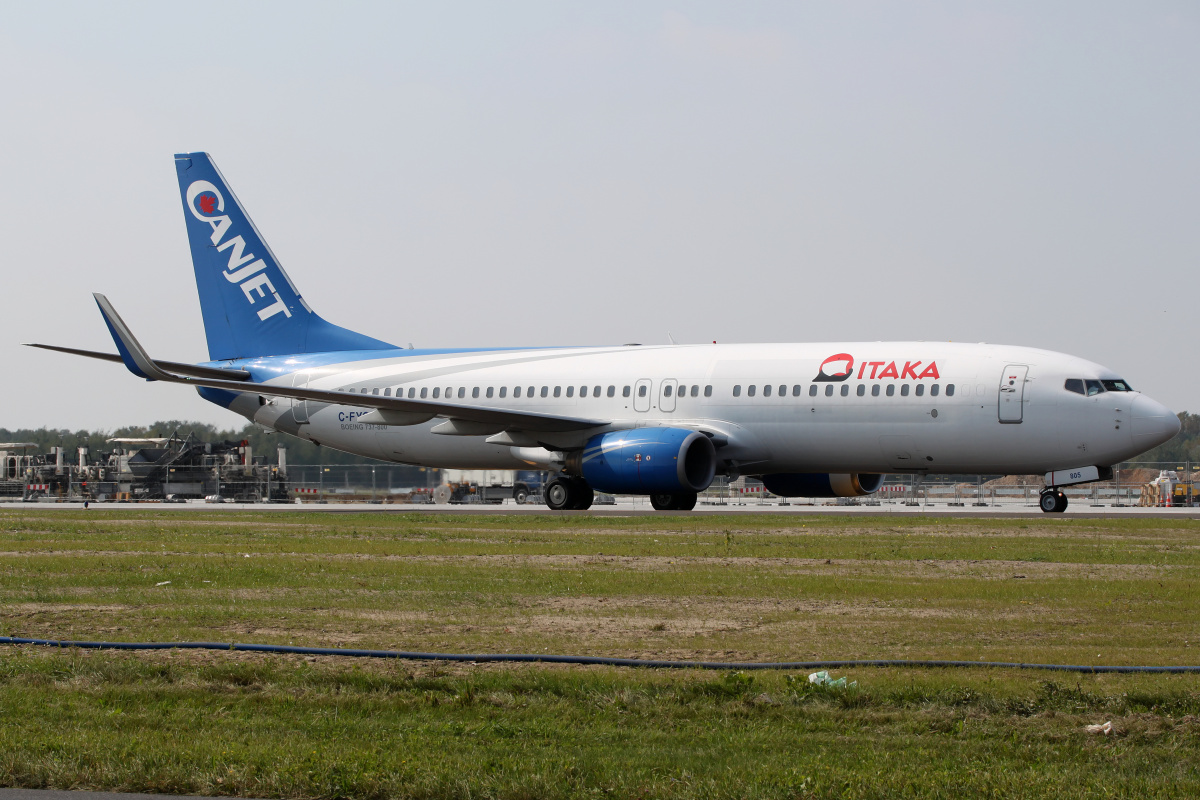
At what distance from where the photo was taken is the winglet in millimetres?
29484

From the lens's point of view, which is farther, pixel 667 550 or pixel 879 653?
pixel 667 550

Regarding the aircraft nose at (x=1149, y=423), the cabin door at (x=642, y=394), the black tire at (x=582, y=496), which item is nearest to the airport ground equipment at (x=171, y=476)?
the black tire at (x=582, y=496)

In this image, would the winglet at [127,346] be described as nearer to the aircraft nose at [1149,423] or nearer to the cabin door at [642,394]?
the cabin door at [642,394]

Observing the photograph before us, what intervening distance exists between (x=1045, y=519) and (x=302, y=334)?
21.8m

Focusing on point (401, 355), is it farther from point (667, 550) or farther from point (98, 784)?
point (98, 784)

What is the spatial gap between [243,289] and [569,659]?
104 ft

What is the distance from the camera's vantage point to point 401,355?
36.8 m

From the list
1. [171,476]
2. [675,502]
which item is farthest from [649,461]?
[171,476]

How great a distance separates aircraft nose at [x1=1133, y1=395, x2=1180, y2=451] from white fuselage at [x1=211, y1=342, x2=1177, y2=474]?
29 mm

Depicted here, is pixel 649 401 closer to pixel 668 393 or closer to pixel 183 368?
pixel 668 393

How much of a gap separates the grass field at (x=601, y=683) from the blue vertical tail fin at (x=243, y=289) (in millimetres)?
22515

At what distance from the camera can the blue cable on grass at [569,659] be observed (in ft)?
27.4

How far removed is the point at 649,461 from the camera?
29.5 meters

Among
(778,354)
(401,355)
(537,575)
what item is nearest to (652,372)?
(778,354)
